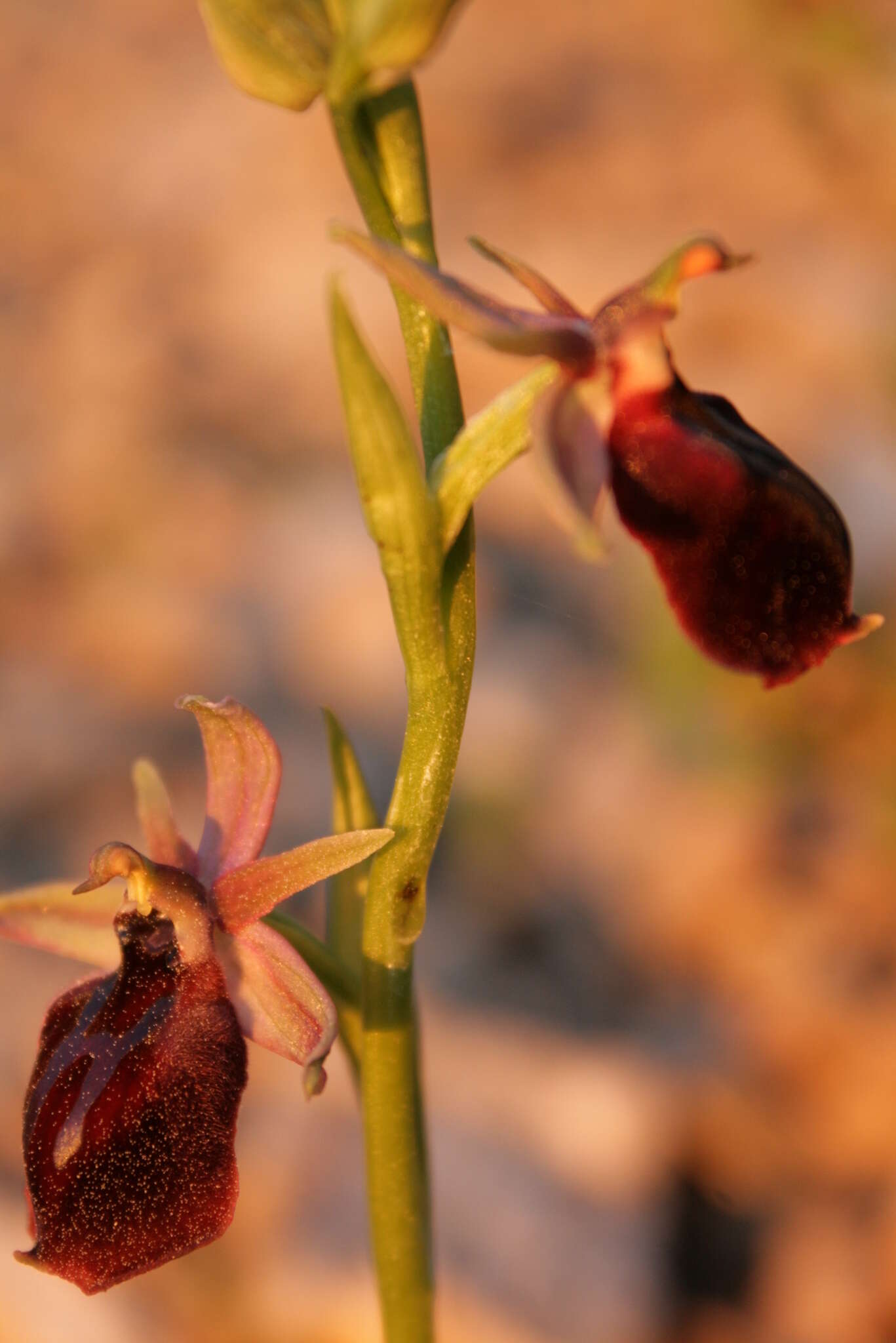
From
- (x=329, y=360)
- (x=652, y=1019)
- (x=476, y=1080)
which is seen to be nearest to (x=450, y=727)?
(x=476, y=1080)

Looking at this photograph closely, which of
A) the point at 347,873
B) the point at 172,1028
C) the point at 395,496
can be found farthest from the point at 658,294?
the point at 172,1028

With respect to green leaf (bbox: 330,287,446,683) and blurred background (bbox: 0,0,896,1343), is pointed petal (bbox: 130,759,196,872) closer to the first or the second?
green leaf (bbox: 330,287,446,683)

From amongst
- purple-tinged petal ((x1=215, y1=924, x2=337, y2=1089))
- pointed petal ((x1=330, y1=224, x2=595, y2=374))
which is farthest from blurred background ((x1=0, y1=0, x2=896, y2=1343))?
purple-tinged petal ((x1=215, y1=924, x2=337, y2=1089))

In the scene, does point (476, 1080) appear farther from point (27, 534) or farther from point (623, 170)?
point (623, 170)

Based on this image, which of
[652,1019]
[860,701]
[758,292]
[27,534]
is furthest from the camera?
[758,292]

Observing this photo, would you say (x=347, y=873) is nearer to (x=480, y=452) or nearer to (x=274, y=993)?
(x=274, y=993)

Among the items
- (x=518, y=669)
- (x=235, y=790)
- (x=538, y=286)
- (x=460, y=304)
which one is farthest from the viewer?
(x=518, y=669)

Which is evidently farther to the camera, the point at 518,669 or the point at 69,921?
the point at 518,669

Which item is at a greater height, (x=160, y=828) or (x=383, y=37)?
(x=383, y=37)
